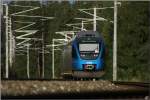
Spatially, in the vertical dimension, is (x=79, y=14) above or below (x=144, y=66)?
above

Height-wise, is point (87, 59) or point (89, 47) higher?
point (89, 47)

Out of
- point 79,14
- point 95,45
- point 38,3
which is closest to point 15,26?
point 38,3

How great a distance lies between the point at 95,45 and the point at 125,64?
19.8 meters

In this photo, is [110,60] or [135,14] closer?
[110,60]

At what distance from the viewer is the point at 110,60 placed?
44.9 metres

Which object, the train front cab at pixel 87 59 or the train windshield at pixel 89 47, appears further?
the train windshield at pixel 89 47

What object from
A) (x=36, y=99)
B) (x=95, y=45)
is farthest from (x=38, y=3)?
(x=36, y=99)

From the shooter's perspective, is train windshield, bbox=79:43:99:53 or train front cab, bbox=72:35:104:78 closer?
train front cab, bbox=72:35:104:78

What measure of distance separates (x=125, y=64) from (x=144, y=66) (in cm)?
273

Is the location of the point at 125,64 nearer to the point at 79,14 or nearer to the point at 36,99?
the point at 79,14

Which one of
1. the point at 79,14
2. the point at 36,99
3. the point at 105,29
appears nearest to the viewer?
the point at 36,99

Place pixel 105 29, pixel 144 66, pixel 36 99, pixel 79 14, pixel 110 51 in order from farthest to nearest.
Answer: pixel 79 14 → pixel 105 29 → pixel 110 51 → pixel 144 66 → pixel 36 99

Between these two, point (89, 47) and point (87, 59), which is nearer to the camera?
point (87, 59)

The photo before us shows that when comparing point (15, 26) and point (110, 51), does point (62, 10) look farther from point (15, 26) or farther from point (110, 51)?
point (110, 51)
